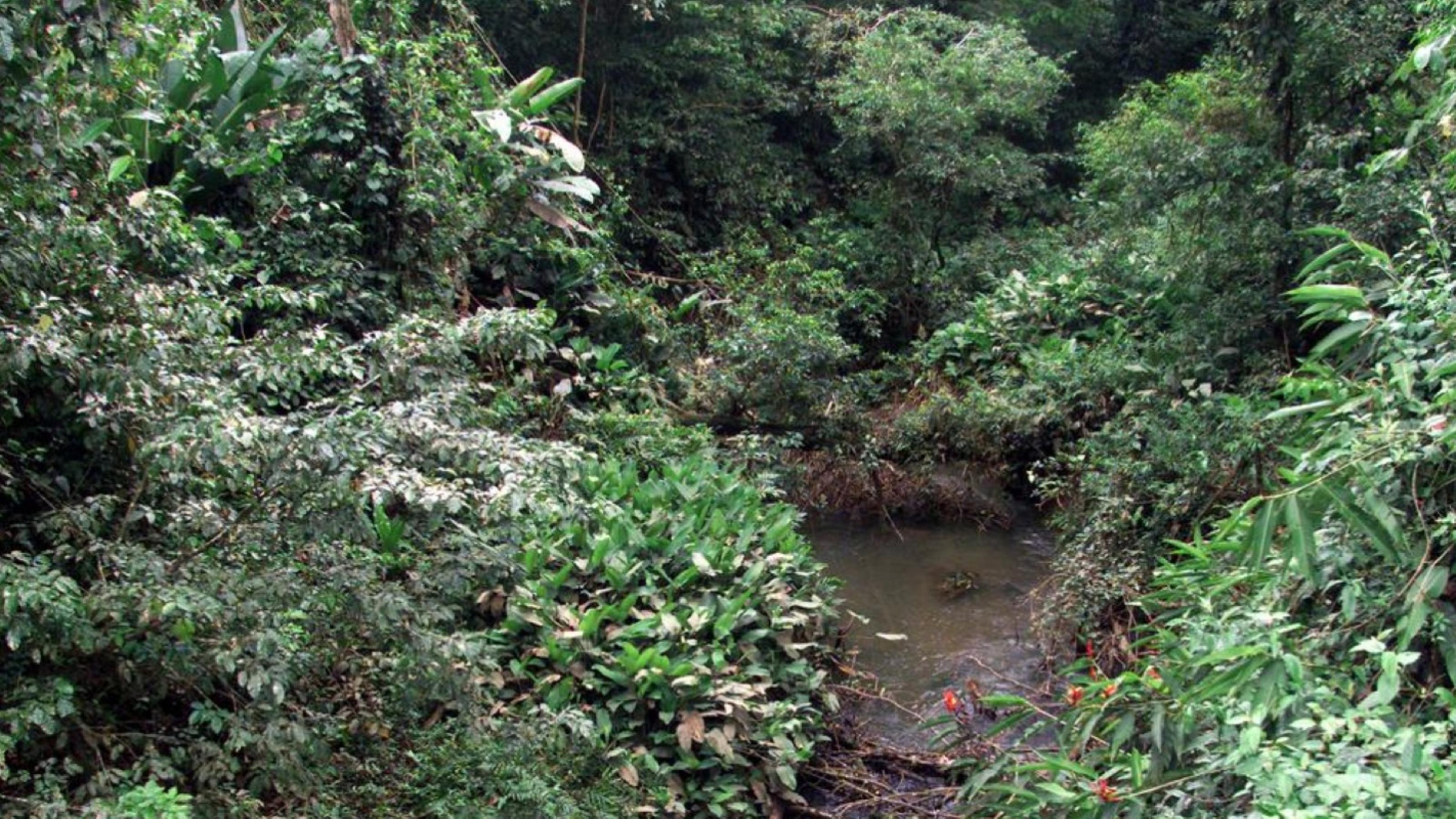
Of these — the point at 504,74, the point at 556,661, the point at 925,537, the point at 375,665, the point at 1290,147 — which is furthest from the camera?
the point at 504,74

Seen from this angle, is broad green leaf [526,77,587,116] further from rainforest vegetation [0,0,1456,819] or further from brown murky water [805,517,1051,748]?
brown murky water [805,517,1051,748]

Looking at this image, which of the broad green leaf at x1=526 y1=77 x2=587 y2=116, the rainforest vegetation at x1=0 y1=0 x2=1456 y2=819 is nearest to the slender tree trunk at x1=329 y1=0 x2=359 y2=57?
the rainforest vegetation at x1=0 y1=0 x2=1456 y2=819

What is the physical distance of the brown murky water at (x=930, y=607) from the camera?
245 inches

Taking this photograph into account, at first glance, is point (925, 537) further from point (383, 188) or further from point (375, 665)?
point (375, 665)

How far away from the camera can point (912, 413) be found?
31.2 feet

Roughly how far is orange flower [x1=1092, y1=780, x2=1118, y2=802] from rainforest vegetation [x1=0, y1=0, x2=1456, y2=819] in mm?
21

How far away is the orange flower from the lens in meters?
3.58

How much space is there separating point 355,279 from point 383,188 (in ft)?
2.30

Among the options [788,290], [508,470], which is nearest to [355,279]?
[508,470]

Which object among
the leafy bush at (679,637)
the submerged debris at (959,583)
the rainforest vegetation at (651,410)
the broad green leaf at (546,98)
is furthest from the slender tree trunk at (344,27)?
the submerged debris at (959,583)

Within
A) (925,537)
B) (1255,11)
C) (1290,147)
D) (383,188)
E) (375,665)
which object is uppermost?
(1255,11)

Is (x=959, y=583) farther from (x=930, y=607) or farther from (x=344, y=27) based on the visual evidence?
(x=344, y=27)

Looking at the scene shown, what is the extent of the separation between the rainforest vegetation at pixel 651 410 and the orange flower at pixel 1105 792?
0.02m

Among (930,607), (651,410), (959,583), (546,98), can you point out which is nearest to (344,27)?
(546,98)
